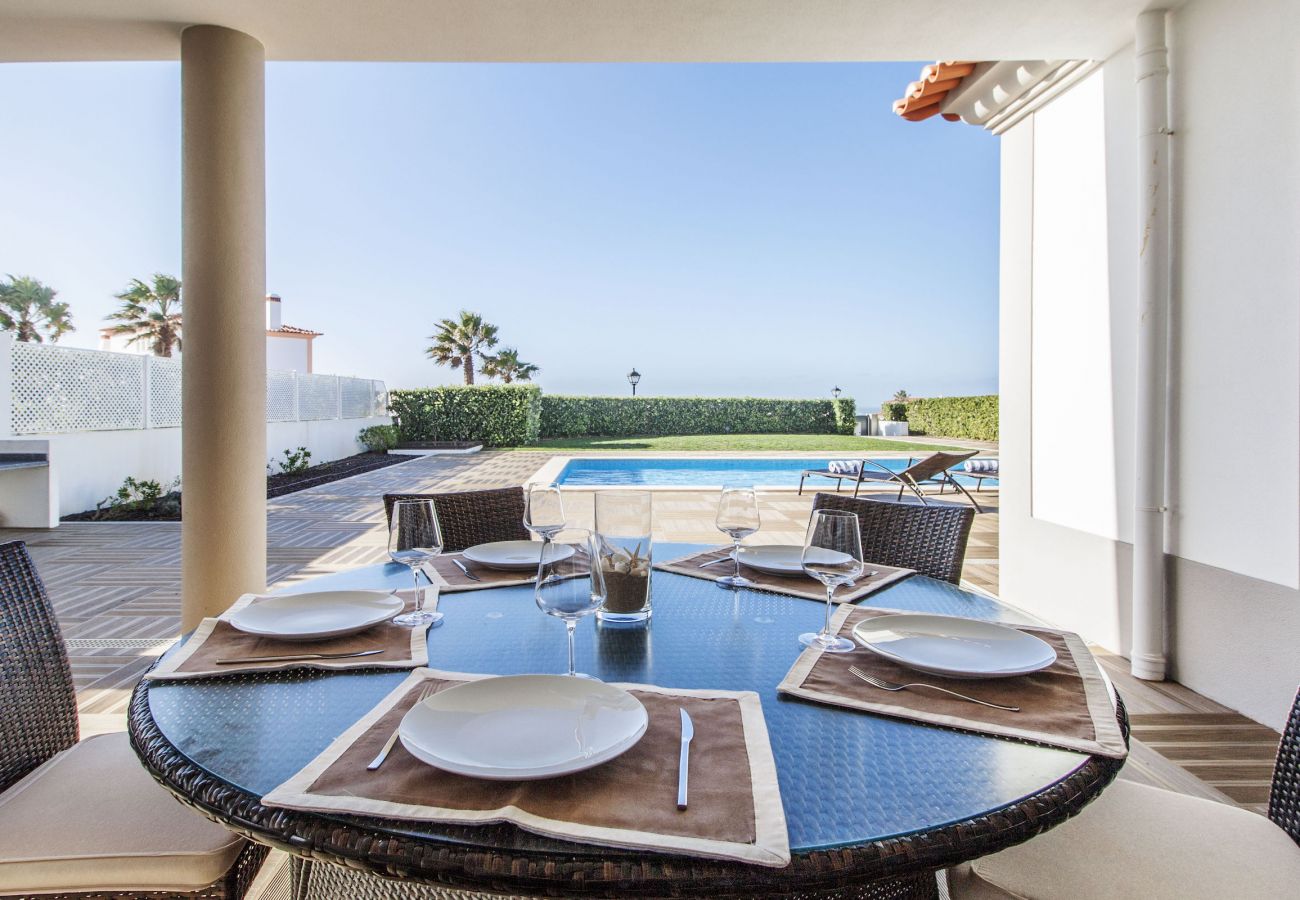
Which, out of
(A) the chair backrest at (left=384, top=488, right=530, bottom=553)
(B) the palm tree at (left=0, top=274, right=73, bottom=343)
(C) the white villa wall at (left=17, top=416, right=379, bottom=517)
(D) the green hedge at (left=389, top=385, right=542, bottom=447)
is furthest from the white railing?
(B) the palm tree at (left=0, top=274, right=73, bottom=343)

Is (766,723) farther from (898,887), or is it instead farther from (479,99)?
(479,99)

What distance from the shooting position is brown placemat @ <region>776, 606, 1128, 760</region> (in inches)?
32.3

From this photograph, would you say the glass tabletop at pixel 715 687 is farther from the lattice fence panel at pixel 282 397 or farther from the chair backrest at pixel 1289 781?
the lattice fence panel at pixel 282 397

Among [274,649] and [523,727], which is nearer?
[523,727]

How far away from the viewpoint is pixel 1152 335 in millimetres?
2623

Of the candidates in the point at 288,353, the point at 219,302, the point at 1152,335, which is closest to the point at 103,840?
the point at 219,302

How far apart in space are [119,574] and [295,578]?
1118 mm

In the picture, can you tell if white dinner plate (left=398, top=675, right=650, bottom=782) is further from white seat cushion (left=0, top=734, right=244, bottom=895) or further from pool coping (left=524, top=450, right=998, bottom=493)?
pool coping (left=524, top=450, right=998, bottom=493)

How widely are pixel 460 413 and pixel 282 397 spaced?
481 cm

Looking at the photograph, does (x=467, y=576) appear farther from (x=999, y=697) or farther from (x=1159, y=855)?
(x=1159, y=855)

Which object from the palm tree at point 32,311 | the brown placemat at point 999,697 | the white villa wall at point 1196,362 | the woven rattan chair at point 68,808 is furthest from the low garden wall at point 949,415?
the palm tree at point 32,311

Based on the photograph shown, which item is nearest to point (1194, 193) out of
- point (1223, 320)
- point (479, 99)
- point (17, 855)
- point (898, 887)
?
point (1223, 320)

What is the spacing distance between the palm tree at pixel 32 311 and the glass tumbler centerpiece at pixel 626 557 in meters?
26.4

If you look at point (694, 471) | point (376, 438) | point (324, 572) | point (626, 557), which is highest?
point (376, 438)
